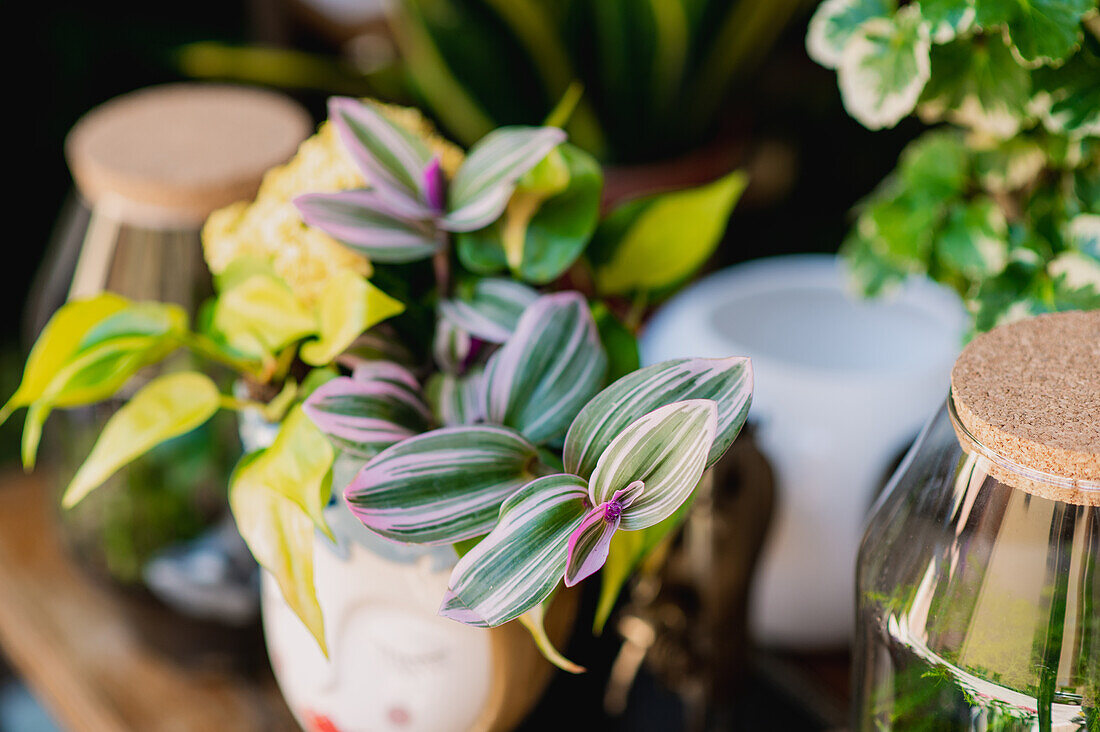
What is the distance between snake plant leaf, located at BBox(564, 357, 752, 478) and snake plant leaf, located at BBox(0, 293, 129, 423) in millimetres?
174

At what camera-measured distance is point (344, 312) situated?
0.29 m

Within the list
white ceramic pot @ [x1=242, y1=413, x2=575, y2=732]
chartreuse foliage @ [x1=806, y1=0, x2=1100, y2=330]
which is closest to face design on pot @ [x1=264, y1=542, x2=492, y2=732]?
white ceramic pot @ [x1=242, y1=413, x2=575, y2=732]

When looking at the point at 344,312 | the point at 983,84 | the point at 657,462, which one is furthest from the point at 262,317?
the point at 983,84

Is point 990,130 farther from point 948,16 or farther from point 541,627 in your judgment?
point 541,627

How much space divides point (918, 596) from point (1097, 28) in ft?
0.67

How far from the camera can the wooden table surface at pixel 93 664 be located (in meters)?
0.46

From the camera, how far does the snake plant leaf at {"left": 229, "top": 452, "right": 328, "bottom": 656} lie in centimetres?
28

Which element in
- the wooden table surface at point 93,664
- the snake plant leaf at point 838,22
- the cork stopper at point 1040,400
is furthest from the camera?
the wooden table surface at point 93,664

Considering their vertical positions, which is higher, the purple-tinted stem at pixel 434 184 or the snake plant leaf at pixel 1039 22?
the snake plant leaf at pixel 1039 22

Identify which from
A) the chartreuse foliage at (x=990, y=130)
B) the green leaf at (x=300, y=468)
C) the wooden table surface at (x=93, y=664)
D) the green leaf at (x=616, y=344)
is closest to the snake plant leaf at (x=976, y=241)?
the chartreuse foliage at (x=990, y=130)

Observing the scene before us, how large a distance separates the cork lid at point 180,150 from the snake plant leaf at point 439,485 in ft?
0.70

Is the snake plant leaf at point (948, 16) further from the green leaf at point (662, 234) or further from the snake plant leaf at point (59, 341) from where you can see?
the snake plant leaf at point (59, 341)

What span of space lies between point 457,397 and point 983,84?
8.0 inches

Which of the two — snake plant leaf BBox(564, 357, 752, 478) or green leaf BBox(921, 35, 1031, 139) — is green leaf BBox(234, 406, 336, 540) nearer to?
snake plant leaf BBox(564, 357, 752, 478)
